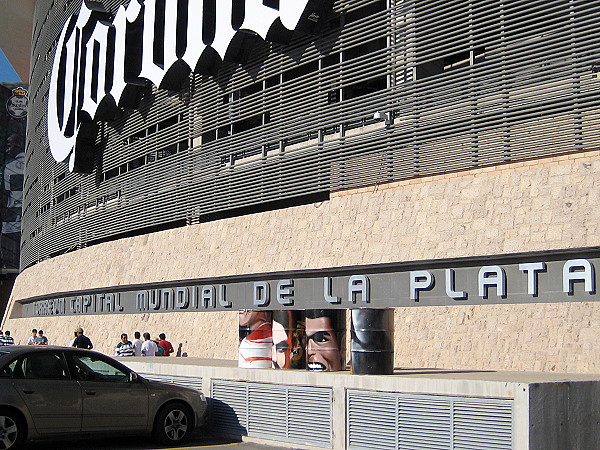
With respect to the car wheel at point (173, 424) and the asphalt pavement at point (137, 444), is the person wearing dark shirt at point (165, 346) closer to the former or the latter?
the asphalt pavement at point (137, 444)

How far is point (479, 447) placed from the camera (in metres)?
8.55

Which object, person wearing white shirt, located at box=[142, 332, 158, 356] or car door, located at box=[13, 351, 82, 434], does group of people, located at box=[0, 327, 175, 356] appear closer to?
person wearing white shirt, located at box=[142, 332, 158, 356]

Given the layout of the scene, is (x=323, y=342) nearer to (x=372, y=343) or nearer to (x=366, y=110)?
(x=372, y=343)

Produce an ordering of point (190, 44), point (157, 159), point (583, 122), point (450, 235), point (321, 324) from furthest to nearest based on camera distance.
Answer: point (157, 159) → point (190, 44) → point (450, 235) → point (583, 122) → point (321, 324)

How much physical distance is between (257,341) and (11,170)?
7213cm

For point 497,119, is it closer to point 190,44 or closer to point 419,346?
point 419,346

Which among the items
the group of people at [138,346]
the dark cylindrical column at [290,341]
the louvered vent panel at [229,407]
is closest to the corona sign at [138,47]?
the group of people at [138,346]

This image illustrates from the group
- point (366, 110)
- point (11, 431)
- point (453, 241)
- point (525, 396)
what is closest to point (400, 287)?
point (453, 241)

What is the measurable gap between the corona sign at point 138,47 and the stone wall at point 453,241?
4029mm

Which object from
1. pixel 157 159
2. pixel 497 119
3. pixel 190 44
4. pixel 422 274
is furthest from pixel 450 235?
pixel 157 159

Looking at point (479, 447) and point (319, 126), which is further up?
point (319, 126)

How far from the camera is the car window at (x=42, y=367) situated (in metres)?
10.5

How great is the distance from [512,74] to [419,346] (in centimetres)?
449

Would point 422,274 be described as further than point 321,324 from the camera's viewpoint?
Yes
